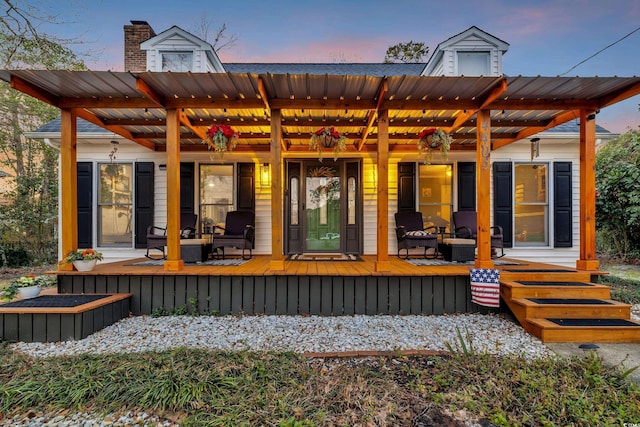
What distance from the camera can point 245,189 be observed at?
6344 mm

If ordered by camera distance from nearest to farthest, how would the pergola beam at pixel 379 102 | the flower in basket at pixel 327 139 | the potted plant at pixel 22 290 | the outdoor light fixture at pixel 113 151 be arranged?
the pergola beam at pixel 379 102, the potted plant at pixel 22 290, the flower in basket at pixel 327 139, the outdoor light fixture at pixel 113 151

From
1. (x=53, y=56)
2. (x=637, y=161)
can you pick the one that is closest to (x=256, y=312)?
(x=53, y=56)

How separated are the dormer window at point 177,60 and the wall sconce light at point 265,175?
8.42 feet

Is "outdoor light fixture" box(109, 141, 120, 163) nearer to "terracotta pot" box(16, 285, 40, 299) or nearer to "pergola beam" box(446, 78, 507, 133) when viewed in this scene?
"terracotta pot" box(16, 285, 40, 299)

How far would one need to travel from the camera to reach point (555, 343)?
9.48 feet

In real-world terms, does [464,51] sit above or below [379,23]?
below

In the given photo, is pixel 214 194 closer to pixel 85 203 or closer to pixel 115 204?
pixel 115 204

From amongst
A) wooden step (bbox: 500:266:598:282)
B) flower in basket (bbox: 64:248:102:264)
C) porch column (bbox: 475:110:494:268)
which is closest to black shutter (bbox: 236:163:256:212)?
flower in basket (bbox: 64:248:102:264)

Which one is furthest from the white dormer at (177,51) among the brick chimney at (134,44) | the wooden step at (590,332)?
the wooden step at (590,332)

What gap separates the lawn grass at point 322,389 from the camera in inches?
70.2

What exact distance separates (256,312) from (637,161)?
9.69 metres

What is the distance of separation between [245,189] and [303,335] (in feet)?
12.9

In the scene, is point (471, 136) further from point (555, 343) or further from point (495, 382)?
point (495, 382)

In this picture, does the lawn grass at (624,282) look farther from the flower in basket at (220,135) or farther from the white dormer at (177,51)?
the white dormer at (177,51)
